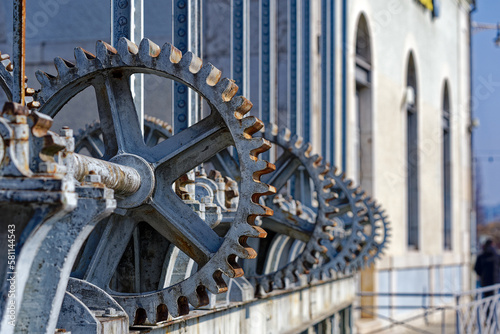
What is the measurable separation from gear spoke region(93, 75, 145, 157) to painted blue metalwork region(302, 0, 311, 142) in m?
9.94

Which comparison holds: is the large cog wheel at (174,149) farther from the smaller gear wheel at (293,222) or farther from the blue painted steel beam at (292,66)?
the blue painted steel beam at (292,66)

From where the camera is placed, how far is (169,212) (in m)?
5.17

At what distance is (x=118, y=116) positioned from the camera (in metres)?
5.23

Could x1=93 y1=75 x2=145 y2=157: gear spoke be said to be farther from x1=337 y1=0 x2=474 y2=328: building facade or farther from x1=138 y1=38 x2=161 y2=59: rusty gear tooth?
x1=337 y1=0 x2=474 y2=328: building facade

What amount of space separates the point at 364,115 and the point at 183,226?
53.8 ft

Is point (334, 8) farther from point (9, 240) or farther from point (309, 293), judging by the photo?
point (9, 240)

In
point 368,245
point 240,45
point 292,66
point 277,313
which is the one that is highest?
point 292,66

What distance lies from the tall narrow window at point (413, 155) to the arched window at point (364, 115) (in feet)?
13.6

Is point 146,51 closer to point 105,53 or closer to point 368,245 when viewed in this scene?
point 105,53

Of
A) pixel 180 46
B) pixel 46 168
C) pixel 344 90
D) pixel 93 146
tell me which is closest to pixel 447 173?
pixel 344 90

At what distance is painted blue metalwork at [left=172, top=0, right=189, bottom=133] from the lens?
7439 mm

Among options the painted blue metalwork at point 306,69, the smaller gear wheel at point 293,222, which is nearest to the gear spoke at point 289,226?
the smaller gear wheel at point 293,222

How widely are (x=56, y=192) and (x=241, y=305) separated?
4.22 metres

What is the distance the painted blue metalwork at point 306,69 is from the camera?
1523 cm
